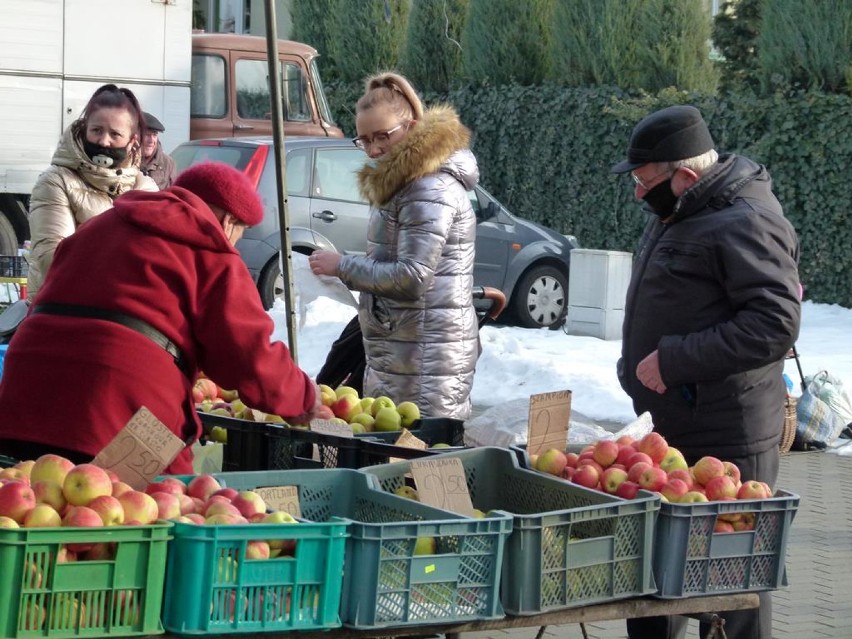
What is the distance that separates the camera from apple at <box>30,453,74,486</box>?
302cm

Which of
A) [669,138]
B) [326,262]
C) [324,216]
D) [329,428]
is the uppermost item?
[669,138]

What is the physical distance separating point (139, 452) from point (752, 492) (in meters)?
1.49

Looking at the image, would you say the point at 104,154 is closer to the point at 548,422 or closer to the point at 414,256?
the point at 414,256

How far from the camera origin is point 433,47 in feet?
71.1

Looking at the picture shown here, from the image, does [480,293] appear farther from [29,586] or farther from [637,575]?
[29,586]

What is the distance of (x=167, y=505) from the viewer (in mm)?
2973

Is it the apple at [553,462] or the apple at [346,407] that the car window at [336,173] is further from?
the apple at [553,462]

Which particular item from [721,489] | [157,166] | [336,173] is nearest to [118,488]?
[721,489]

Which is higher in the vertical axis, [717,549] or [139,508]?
[139,508]

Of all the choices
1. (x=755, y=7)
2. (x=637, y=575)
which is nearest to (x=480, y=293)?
(x=637, y=575)

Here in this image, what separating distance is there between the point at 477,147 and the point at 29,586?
18235 millimetres

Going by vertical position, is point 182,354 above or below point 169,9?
below

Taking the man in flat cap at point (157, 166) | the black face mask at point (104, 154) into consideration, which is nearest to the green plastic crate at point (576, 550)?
the black face mask at point (104, 154)

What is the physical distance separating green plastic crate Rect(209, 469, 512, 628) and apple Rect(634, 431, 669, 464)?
849 mm
